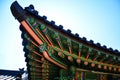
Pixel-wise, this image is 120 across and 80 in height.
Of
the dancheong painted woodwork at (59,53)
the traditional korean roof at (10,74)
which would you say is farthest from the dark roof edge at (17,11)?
the traditional korean roof at (10,74)

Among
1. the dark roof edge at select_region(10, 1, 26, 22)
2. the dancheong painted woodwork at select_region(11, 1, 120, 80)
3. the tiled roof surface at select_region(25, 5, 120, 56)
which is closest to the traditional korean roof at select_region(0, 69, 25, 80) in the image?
the dancheong painted woodwork at select_region(11, 1, 120, 80)

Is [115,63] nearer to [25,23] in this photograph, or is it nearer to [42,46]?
[42,46]

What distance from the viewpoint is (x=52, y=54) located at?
5062 millimetres

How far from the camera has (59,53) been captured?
4.99 metres

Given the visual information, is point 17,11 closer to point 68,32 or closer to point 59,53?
point 68,32

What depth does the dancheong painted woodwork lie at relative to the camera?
160 inches

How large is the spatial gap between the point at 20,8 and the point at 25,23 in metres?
0.36

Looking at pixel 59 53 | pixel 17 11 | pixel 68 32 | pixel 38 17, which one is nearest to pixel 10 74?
pixel 59 53

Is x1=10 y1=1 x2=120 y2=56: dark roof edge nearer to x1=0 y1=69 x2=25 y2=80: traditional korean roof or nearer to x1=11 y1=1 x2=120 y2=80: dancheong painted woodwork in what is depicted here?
x1=11 y1=1 x2=120 y2=80: dancheong painted woodwork

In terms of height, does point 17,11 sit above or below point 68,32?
above

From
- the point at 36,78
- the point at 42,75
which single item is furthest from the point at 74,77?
the point at 36,78

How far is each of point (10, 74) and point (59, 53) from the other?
4535mm

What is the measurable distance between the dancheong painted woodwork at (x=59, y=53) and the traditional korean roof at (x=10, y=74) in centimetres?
106

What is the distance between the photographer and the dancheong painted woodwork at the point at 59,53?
407 centimetres
